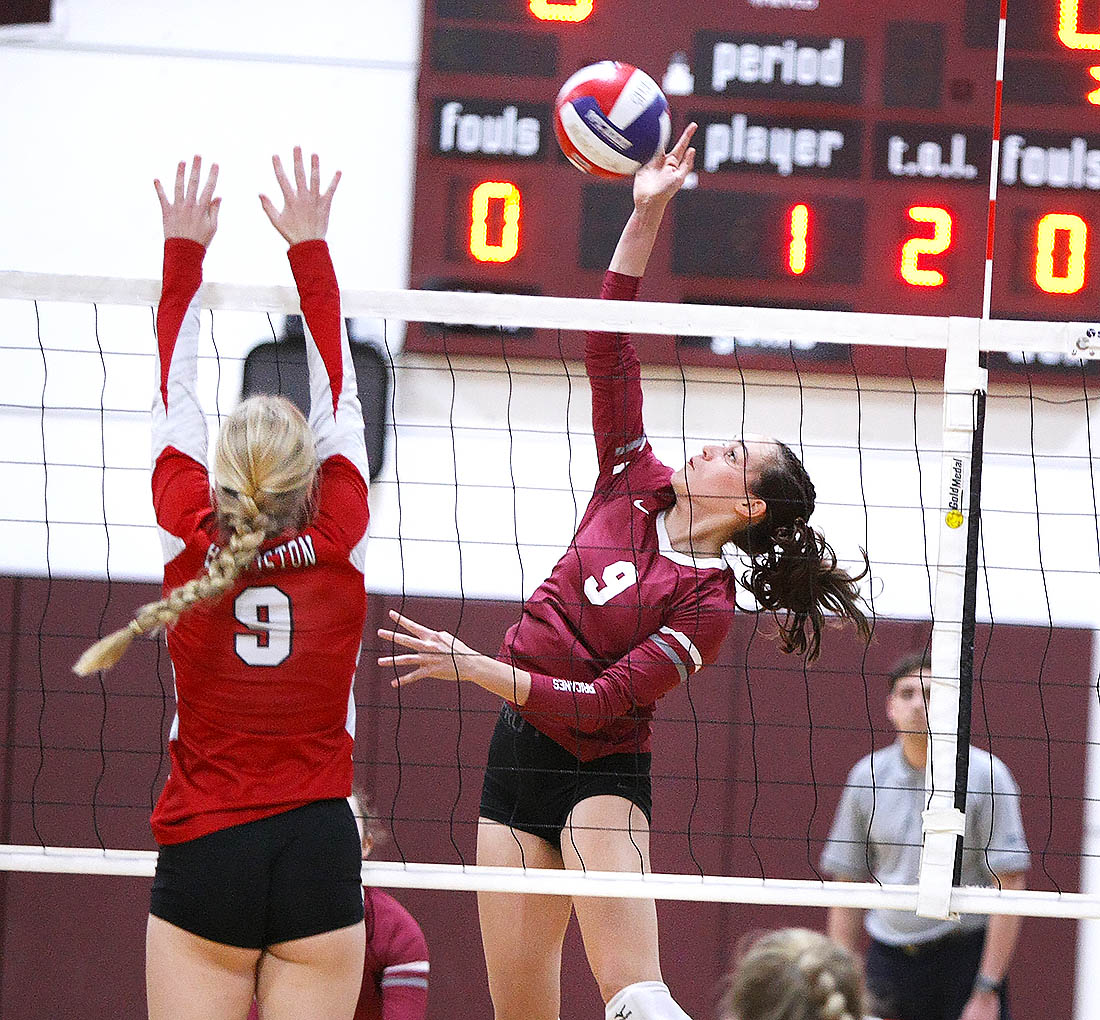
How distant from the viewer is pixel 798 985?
62.1 inches

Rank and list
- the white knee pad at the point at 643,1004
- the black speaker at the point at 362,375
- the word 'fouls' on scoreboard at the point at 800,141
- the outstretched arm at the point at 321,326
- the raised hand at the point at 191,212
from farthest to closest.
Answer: the black speaker at the point at 362,375 < the word 'fouls' on scoreboard at the point at 800,141 < the white knee pad at the point at 643,1004 < the raised hand at the point at 191,212 < the outstretched arm at the point at 321,326

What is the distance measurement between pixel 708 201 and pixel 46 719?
256 centimetres

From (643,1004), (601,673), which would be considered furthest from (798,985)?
(601,673)

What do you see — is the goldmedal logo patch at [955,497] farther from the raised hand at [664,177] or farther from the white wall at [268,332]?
the white wall at [268,332]

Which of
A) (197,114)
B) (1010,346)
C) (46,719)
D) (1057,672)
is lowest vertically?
(46,719)

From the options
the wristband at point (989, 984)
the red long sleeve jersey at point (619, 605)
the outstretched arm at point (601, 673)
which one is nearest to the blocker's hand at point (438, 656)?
the outstretched arm at point (601, 673)

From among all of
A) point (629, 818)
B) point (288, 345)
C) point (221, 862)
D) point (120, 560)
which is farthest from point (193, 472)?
point (120, 560)

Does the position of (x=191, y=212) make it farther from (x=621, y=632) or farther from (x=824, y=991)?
(x=824, y=991)

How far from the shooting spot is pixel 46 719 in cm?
446

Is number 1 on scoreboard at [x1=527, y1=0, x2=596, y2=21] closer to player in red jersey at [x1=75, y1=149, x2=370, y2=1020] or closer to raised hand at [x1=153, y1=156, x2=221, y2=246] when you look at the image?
raised hand at [x1=153, y1=156, x2=221, y2=246]

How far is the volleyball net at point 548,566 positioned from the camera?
4332 mm

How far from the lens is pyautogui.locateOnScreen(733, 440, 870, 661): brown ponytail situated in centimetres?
290

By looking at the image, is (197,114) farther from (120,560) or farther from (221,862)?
(221,862)

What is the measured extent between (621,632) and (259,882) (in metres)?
0.93
